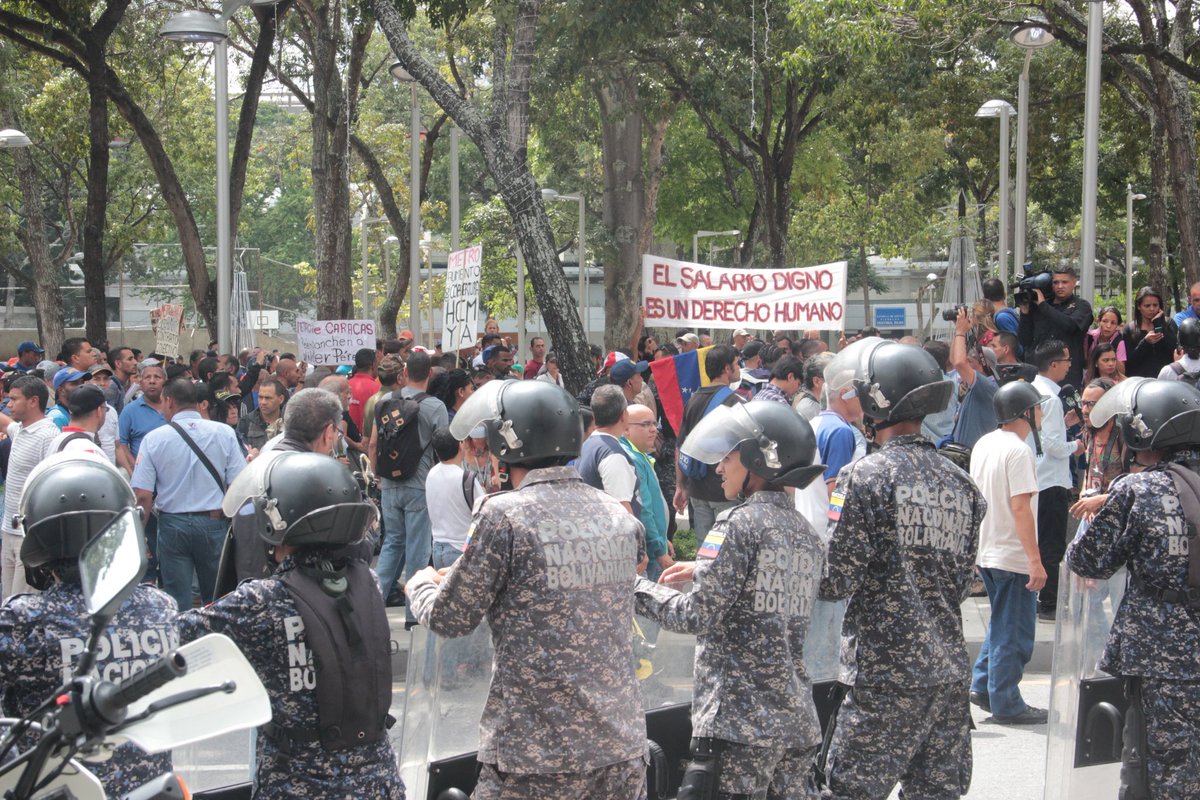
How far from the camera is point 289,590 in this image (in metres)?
3.88

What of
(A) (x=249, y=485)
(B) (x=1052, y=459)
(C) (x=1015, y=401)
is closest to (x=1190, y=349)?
(B) (x=1052, y=459)

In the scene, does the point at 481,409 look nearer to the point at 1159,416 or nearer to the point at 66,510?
the point at 66,510

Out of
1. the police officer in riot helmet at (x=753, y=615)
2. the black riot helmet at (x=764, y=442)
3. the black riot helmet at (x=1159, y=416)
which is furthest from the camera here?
the black riot helmet at (x=1159, y=416)

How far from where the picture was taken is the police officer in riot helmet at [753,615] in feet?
14.5

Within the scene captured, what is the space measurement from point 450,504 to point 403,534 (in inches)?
88.8

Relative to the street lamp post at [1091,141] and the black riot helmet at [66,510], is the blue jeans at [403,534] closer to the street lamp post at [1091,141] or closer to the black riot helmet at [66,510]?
the black riot helmet at [66,510]

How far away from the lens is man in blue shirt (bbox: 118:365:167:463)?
975cm

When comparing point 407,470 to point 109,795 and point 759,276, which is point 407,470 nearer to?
point 759,276

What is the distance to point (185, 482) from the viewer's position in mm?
8430

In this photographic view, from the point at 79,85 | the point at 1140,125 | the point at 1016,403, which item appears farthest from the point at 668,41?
the point at 1016,403

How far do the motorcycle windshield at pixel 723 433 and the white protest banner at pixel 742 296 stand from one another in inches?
365

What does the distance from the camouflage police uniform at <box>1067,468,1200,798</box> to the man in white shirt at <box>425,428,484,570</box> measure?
380 centimetres

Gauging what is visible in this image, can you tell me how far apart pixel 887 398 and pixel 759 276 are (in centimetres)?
912

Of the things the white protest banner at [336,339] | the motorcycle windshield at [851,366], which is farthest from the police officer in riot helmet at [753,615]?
the white protest banner at [336,339]
